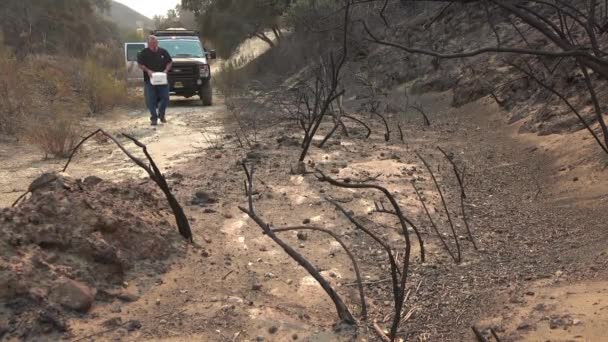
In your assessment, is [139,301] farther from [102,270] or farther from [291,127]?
[291,127]

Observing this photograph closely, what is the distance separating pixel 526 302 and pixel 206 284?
5.60 feet

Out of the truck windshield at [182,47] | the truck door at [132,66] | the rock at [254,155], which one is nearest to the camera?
the rock at [254,155]

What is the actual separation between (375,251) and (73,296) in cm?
203

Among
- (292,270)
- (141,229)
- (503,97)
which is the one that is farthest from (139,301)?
(503,97)

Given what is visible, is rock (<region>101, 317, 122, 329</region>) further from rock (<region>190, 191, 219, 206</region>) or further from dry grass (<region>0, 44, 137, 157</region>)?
dry grass (<region>0, 44, 137, 157</region>)

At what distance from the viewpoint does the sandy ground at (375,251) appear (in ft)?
9.10

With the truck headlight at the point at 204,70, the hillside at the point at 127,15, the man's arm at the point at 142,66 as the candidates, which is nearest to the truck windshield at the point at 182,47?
the truck headlight at the point at 204,70

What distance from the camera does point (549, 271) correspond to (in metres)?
3.15

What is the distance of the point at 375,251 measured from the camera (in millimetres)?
4074

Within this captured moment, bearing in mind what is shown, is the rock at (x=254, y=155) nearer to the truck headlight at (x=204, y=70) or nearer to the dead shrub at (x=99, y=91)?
the dead shrub at (x=99, y=91)

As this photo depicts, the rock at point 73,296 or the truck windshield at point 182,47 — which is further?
the truck windshield at point 182,47

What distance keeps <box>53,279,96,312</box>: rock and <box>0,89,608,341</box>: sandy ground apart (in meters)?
0.06

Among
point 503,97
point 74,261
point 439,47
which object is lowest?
point 74,261

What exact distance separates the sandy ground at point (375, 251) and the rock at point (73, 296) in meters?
0.06
